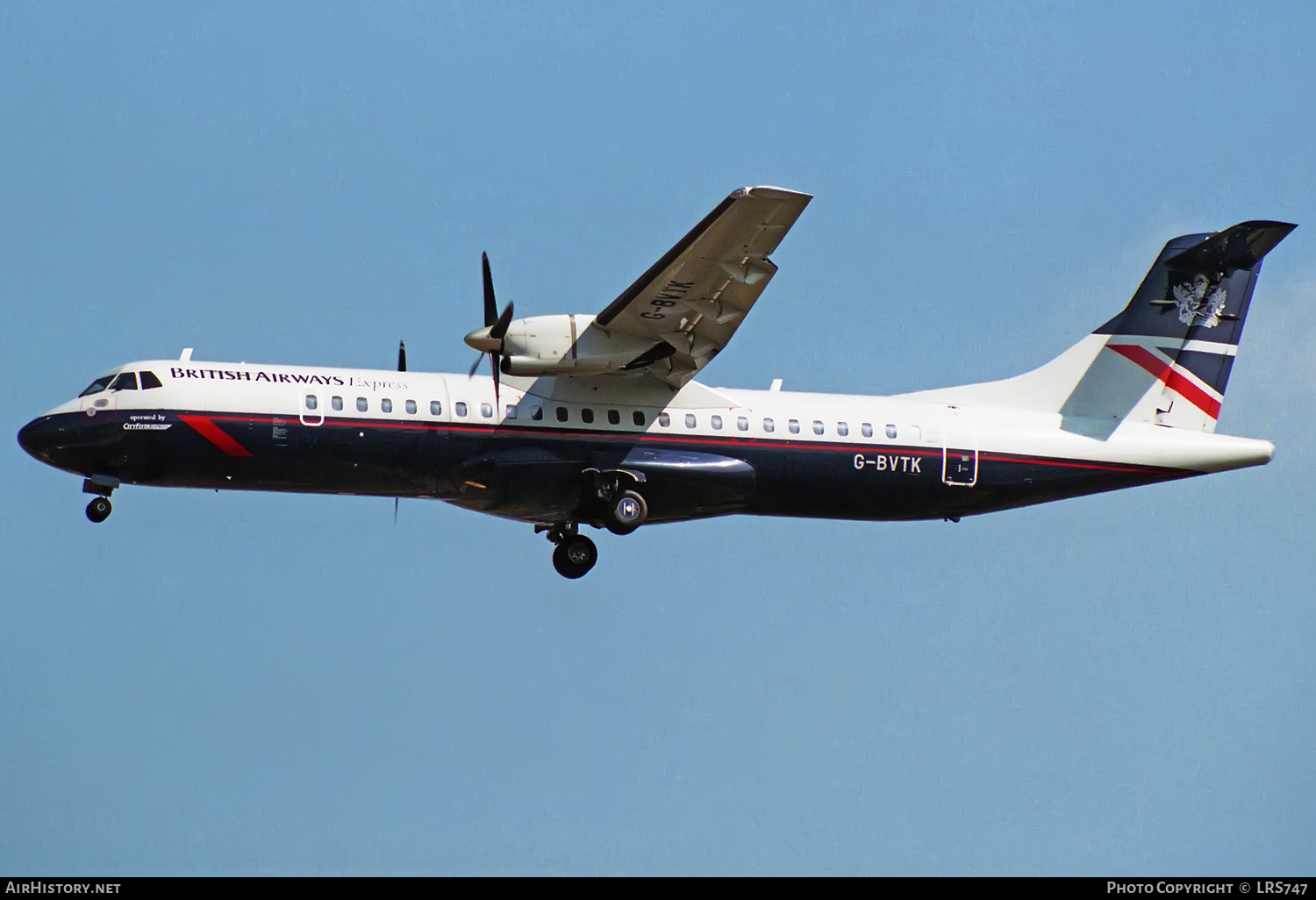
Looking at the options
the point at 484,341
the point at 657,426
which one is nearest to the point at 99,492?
the point at 484,341

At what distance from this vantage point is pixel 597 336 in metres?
22.7

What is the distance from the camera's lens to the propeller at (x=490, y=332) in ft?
72.8

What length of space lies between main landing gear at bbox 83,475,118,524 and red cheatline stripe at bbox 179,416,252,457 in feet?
4.19

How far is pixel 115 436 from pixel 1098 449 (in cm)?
1390

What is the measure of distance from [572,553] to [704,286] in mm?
4624

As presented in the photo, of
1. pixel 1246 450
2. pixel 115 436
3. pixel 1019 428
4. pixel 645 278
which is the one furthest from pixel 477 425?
pixel 1246 450

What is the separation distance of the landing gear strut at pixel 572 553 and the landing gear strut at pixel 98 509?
20.3 feet

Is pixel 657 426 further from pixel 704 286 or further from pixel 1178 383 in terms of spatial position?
pixel 1178 383

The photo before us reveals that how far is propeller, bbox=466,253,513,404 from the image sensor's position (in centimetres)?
2220

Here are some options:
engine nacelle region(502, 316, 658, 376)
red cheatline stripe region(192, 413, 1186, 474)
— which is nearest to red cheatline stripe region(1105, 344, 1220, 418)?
red cheatline stripe region(192, 413, 1186, 474)

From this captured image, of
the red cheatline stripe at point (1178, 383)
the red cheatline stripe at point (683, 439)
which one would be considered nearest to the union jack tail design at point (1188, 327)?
the red cheatline stripe at point (1178, 383)

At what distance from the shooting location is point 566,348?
2247cm

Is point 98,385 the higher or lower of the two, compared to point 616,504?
higher

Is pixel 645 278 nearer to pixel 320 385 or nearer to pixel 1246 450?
pixel 320 385
